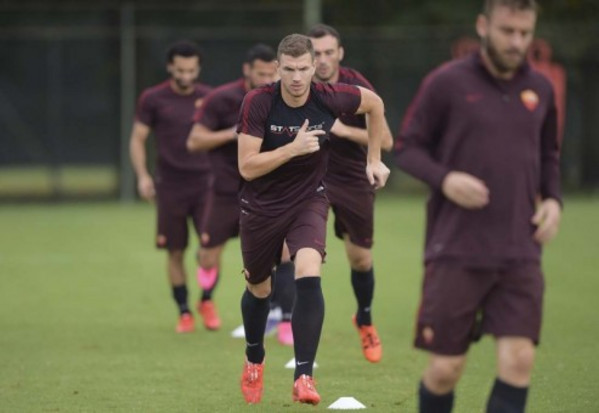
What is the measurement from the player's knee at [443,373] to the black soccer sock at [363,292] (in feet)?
13.3

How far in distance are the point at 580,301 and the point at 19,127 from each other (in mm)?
13933

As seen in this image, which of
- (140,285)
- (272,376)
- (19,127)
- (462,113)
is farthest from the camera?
(19,127)

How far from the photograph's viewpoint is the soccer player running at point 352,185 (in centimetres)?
973

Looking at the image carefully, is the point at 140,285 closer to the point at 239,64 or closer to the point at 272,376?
the point at 272,376

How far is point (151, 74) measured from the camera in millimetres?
24672

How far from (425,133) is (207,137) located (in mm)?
5365

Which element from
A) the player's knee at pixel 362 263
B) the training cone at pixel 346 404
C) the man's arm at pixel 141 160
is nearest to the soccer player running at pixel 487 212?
the training cone at pixel 346 404

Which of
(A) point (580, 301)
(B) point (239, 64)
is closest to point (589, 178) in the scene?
(B) point (239, 64)

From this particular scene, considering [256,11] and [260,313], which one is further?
[256,11]

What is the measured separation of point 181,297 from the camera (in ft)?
38.9

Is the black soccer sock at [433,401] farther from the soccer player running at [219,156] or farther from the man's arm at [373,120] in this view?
the soccer player running at [219,156]

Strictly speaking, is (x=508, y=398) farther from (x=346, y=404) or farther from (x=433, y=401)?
(x=346, y=404)

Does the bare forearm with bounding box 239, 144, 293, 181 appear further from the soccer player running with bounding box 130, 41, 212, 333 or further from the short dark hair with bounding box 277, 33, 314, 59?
the soccer player running with bounding box 130, 41, 212, 333

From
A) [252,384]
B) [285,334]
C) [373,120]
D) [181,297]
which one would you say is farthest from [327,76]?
[181,297]
